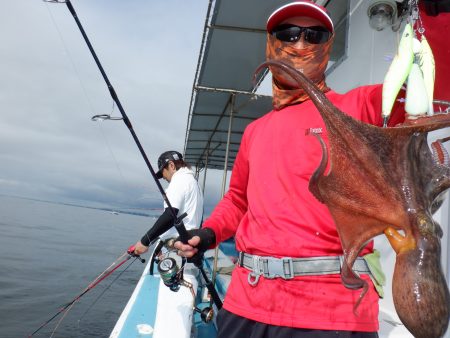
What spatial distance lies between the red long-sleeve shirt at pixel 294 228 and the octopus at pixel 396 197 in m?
0.44

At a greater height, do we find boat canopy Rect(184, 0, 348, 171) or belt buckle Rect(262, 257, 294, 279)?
boat canopy Rect(184, 0, 348, 171)

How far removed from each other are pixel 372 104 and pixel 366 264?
826 mm

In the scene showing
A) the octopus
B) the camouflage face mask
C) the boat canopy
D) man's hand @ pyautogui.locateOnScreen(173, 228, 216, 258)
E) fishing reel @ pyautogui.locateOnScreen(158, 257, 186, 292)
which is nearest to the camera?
the octopus

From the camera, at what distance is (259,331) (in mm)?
1702

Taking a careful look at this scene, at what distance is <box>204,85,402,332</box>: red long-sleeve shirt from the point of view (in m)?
1.58

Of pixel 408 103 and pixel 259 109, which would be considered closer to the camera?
pixel 408 103

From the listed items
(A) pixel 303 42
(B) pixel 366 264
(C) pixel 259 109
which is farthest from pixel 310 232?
(C) pixel 259 109

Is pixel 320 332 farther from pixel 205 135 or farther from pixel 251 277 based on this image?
pixel 205 135

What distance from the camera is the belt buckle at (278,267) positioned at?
166cm

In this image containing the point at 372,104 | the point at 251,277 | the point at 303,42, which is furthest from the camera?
the point at 303,42

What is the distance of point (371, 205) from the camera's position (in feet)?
3.88

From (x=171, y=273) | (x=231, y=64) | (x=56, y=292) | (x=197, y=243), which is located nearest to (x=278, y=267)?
(x=197, y=243)

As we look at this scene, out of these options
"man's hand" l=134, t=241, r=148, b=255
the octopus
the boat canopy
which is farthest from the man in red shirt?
"man's hand" l=134, t=241, r=148, b=255

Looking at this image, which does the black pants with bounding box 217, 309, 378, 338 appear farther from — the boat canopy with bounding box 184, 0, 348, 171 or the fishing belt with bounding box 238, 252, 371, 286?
the boat canopy with bounding box 184, 0, 348, 171
